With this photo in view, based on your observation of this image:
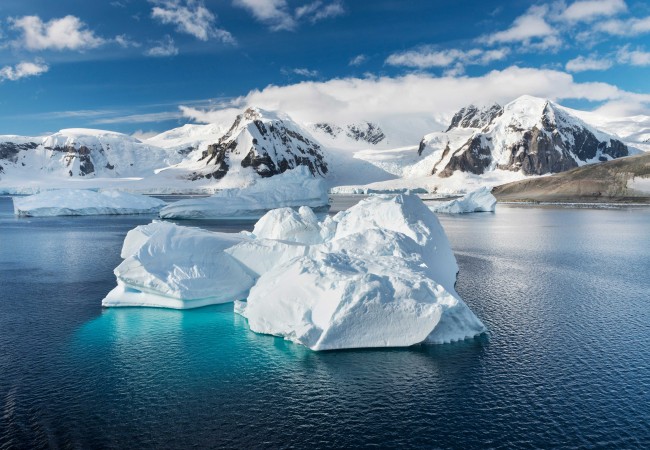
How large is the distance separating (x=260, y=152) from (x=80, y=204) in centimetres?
10812

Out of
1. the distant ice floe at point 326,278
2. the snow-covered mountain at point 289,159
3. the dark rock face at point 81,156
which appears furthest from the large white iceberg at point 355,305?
the dark rock face at point 81,156

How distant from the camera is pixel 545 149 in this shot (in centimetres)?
15850

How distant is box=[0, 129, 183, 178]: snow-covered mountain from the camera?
166000 millimetres

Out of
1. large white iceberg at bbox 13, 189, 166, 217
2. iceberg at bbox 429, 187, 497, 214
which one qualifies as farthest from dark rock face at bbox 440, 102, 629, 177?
large white iceberg at bbox 13, 189, 166, 217

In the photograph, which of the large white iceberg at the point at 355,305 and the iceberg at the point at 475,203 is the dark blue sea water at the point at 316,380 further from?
the iceberg at the point at 475,203

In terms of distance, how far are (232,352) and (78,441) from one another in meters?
4.89

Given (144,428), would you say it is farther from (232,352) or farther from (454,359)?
(454,359)

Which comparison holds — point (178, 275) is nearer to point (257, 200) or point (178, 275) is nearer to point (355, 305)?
point (355, 305)

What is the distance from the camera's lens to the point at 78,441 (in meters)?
8.91

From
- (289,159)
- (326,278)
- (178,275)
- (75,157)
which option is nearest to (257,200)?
(178,275)

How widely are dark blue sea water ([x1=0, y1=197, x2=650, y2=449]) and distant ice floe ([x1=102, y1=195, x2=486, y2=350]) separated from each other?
1.95ft

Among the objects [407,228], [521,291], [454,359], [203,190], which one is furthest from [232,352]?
[203,190]

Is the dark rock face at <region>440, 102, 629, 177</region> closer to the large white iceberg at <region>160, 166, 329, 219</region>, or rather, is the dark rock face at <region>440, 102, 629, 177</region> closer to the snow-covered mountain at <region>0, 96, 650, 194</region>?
the snow-covered mountain at <region>0, 96, 650, 194</region>

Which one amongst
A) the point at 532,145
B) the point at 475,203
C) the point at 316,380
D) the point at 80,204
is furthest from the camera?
the point at 532,145
